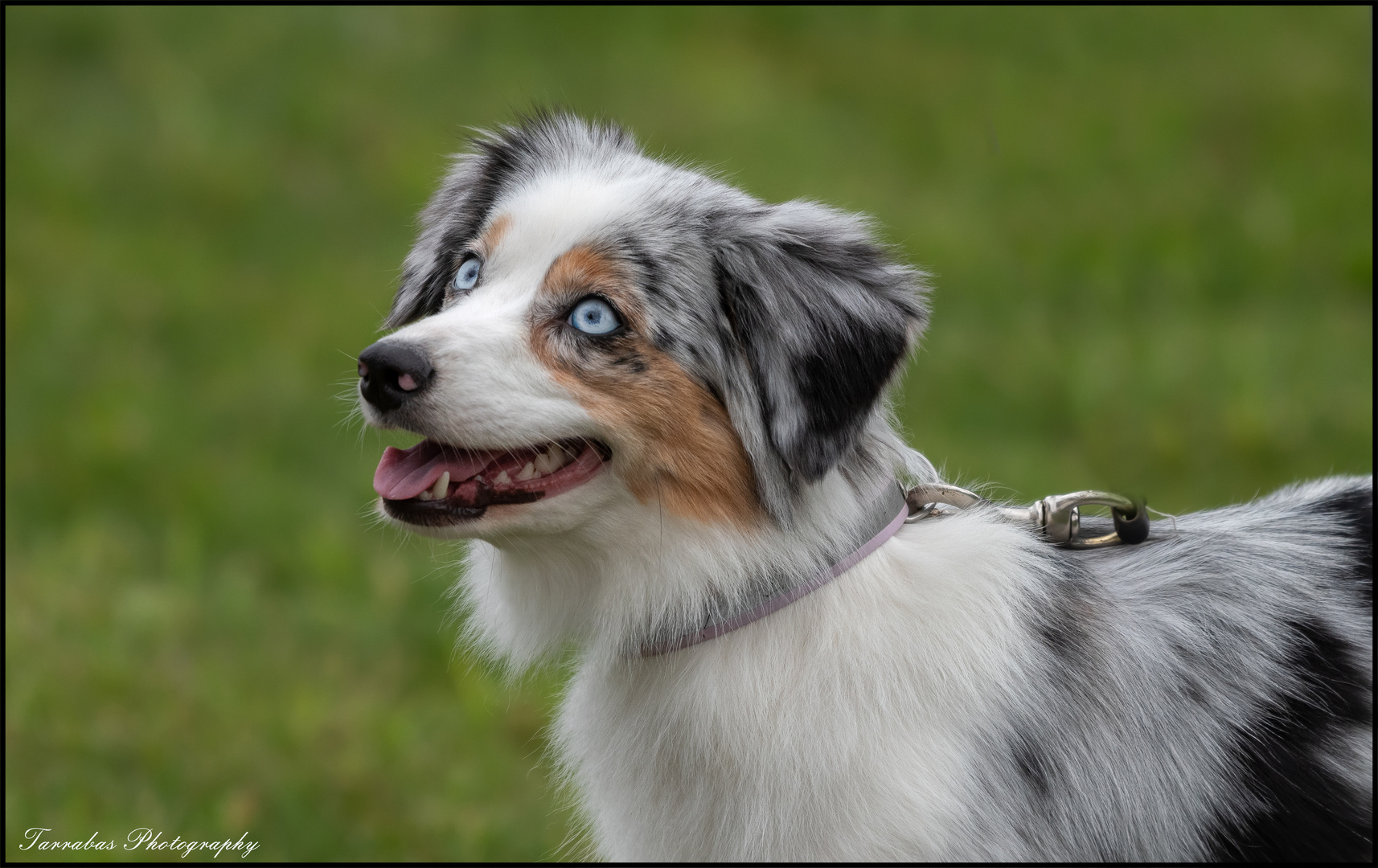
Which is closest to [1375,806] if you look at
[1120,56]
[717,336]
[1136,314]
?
[717,336]

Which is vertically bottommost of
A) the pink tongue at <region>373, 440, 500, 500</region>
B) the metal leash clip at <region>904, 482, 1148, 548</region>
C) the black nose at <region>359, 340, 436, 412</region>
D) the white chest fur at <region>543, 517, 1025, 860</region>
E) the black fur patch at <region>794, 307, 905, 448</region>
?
the white chest fur at <region>543, 517, 1025, 860</region>

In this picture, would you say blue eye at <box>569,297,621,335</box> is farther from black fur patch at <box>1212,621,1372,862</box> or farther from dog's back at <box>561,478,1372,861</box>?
black fur patch at <box>1212,621,1372,862</box>

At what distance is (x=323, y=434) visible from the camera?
26.0 ft

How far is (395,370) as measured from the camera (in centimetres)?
283

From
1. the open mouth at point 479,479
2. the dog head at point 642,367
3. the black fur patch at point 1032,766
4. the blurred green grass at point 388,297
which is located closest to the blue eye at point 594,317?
the dog head at point 642,367

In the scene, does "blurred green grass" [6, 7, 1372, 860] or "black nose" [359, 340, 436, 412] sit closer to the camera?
"black nose" [359, 340, 436, 412]

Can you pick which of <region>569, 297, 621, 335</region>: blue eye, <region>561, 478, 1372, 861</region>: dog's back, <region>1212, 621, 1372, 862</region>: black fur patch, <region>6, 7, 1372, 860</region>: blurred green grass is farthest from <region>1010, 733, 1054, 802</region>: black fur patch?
<region>6, 7, 1372, 860</region>: blurred green grass

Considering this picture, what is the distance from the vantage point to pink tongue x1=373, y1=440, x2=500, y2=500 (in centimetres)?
298

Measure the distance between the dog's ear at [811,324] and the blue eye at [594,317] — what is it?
27 cm

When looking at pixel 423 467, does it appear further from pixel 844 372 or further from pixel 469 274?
pixel 844 372

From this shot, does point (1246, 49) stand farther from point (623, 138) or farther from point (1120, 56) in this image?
point (623, 138)

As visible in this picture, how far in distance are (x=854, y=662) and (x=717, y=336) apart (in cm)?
82

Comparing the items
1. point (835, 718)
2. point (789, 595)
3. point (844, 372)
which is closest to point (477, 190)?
point (844, 372)

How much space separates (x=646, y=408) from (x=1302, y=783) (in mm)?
1751
